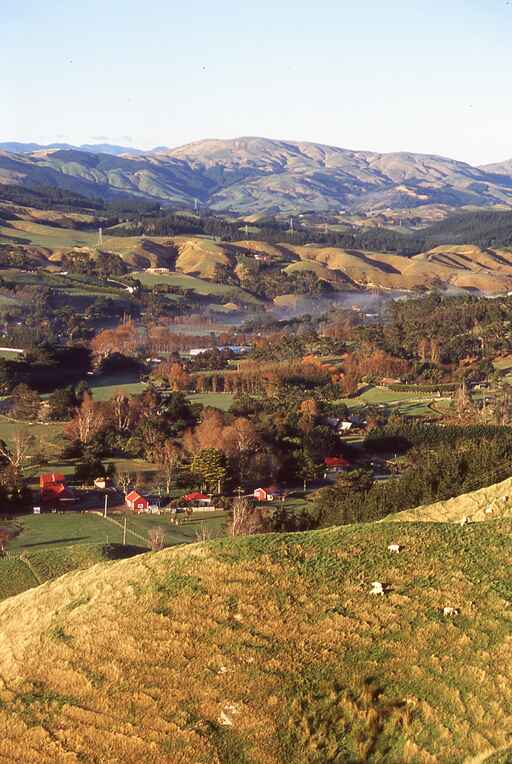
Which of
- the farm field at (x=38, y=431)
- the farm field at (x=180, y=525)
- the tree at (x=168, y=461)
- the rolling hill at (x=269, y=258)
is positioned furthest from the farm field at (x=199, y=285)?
the farm field at (x=180, y=525)

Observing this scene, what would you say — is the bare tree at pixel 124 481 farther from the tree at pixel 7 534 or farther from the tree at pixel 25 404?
the tree at pixel 25 404

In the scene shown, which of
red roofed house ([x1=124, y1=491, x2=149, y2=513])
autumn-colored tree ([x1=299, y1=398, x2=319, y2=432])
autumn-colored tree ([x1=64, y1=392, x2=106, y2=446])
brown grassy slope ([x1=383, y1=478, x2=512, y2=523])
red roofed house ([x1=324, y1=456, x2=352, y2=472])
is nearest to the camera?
brown grassy slope ([x1=383, y1=478, x2=512, y2=523])

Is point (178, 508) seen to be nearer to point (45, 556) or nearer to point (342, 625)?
point (45, 556)

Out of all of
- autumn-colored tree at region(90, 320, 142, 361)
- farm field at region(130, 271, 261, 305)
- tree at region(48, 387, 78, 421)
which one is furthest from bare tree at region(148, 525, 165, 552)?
farm field at region(130, 271, 261, 305)

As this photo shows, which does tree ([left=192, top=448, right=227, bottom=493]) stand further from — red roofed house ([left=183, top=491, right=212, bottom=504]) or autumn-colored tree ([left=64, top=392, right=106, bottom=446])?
autumn-colored tree ([left=64, top=392, right=106, bottom=446])

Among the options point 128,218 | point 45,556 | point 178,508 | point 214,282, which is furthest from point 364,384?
point 128,218
